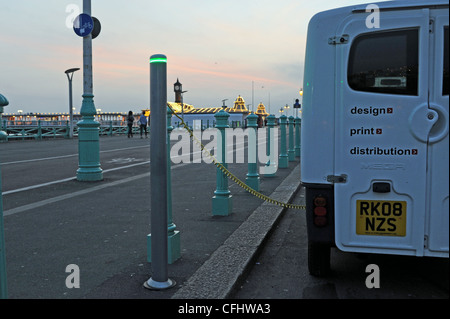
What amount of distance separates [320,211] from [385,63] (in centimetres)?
120

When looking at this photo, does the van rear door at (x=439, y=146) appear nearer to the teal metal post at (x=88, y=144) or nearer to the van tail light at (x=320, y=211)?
the van tail light at (x=320, y=211)

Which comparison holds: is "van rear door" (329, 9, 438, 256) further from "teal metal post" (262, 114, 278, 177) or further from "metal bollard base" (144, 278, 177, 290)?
"teal metal post" (262, 114, 278, 177)

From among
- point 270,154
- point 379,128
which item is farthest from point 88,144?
point 379,128

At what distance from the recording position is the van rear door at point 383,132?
3.13 meters

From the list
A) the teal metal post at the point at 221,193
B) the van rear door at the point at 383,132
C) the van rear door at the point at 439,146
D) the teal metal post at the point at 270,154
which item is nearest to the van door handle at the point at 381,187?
the van rear door at the point at 383,132

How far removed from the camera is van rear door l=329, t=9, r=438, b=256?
313 centimetres

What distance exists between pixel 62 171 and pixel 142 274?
7691mm

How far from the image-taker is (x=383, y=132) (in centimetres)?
321

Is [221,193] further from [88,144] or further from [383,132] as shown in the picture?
[88,144]

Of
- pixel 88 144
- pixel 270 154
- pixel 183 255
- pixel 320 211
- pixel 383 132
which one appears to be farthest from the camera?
pixel 270 154
